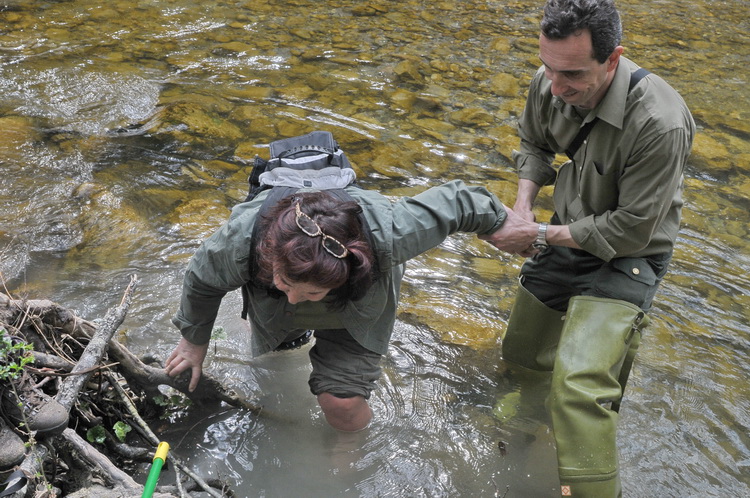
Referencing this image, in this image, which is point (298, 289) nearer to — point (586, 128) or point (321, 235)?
point (321, 235)

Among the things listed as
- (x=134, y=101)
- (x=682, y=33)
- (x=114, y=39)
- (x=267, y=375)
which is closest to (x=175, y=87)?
(x=134, y=101)

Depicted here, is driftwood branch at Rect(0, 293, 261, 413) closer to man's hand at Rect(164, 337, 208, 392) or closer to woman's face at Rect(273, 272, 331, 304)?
man's hand at Rect(164, 337, 208, 392)

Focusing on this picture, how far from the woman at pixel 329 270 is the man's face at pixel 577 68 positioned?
578 mm

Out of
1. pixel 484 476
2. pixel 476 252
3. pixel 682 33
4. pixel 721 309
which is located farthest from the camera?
pixel 682 33

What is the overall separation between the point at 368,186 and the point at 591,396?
3.50 metres

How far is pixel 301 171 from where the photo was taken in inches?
115

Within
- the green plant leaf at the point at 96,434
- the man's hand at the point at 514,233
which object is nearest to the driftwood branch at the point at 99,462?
the green plant leaf at the point at 96,434

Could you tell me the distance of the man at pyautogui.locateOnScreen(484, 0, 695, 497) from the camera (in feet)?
9.32

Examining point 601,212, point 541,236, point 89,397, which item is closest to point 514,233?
point 541,236

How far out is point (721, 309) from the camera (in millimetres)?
4965

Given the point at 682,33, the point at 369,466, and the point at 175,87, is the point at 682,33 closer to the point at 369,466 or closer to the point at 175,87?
the point at 175,87

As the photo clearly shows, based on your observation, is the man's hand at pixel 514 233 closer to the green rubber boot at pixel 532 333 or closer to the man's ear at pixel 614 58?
the green rubber boot at pixel 532 333

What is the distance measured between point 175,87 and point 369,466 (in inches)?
213

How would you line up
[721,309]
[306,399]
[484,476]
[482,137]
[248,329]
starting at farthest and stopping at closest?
[482,137], [721,309], [248,329], [306,399], [484,476]
